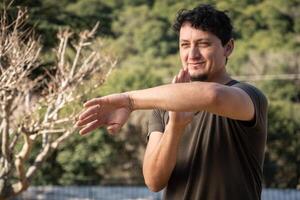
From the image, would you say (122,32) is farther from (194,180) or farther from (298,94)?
(194,180)

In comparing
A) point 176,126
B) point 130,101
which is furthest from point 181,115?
point 130,101

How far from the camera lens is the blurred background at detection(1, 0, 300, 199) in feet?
34.2

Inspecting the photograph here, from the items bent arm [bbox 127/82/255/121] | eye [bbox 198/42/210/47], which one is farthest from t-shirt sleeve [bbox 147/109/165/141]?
bent arm [bbox 127/82/255/121]

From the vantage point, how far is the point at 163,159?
1845mm

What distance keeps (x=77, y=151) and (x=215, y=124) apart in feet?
44.8

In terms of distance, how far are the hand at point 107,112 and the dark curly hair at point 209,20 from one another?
Answer: 0.38 metres

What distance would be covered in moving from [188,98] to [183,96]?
1 centimetres

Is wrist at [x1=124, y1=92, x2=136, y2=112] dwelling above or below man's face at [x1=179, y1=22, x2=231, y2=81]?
below

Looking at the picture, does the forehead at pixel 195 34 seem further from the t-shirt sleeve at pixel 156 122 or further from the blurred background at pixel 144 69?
the blurred background at pixel 144 69

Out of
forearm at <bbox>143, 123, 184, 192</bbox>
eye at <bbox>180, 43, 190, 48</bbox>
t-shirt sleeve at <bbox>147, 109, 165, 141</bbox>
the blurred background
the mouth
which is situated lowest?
the blurred background

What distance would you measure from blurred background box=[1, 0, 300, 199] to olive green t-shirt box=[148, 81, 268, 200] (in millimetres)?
739

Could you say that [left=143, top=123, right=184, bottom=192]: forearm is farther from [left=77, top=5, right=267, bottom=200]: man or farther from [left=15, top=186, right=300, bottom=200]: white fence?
[left=15, top=186, right=300, bottom=200]: white fence

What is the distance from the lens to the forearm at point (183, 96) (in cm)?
157

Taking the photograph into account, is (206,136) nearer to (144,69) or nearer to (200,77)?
(200,77)
